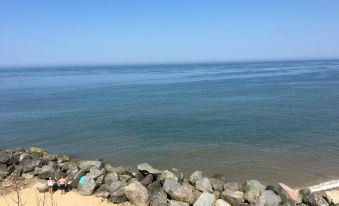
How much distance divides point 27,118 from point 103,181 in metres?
24.5

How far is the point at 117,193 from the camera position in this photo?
48.1 ft

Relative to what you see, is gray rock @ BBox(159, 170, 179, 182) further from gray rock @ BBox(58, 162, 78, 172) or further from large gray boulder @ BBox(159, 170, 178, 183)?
gray rock @ BBox(58, 162, 78, 172)

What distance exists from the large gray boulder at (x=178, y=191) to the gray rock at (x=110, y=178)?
281 cm

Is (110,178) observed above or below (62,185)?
above

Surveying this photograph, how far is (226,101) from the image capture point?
146ft

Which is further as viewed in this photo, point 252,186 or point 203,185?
point 252,186

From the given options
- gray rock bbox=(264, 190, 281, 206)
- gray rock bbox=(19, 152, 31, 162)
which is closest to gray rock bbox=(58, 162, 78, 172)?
gray rock bbox=(19, 152, 31, 162)

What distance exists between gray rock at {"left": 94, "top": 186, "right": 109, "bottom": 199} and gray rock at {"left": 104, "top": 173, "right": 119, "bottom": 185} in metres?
0.38

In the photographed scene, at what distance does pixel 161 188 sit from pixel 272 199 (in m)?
4.98

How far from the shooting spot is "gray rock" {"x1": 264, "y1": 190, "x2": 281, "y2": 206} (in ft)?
44.9

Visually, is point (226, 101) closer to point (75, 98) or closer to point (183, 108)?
point (183, 108)

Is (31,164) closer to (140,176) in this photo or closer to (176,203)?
(140,176)

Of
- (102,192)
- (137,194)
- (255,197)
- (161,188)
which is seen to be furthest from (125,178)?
(255,197)

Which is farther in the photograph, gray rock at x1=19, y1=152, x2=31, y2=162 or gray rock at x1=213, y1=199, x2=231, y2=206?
gray rock at x1=19, y1=152, x2=31, y2=162
